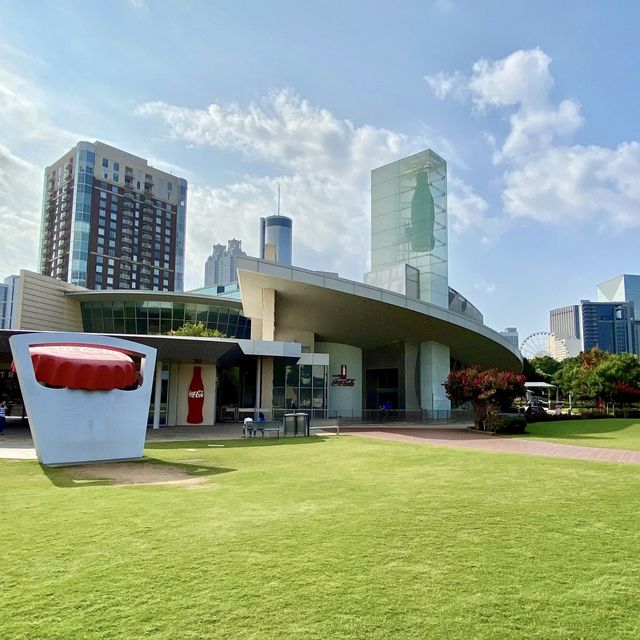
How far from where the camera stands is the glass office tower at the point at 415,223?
149ft

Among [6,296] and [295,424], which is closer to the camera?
[295,424]

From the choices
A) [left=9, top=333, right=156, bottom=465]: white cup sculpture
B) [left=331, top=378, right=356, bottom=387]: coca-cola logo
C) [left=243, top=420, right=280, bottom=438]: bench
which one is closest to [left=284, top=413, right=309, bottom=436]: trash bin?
[left=243, top=420, right=280, bottom=438]: bench

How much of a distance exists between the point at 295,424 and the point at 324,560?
1778 cm

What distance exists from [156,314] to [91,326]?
6.35 m

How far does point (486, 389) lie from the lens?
25.9m

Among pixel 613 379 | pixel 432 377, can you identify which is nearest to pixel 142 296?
pixel 432 377

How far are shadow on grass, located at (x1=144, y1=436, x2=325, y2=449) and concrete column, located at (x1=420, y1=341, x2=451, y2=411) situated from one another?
19.8 metres

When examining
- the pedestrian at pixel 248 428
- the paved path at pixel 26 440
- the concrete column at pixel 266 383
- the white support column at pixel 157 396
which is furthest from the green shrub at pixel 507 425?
the white support column at pixel 157 396

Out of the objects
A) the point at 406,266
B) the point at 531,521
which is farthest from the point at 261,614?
the point at 406,266

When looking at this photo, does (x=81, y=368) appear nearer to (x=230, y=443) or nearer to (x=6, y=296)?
(x=230, y=443)

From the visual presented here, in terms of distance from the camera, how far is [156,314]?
48.2 meters

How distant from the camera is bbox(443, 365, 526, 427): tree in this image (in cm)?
2545

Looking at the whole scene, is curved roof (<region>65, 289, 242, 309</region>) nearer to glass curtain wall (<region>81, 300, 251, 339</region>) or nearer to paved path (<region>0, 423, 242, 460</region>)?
glass curtain wall (<region>81, 300, 251, 339</region>)

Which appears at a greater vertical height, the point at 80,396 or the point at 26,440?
the point at 80,396
